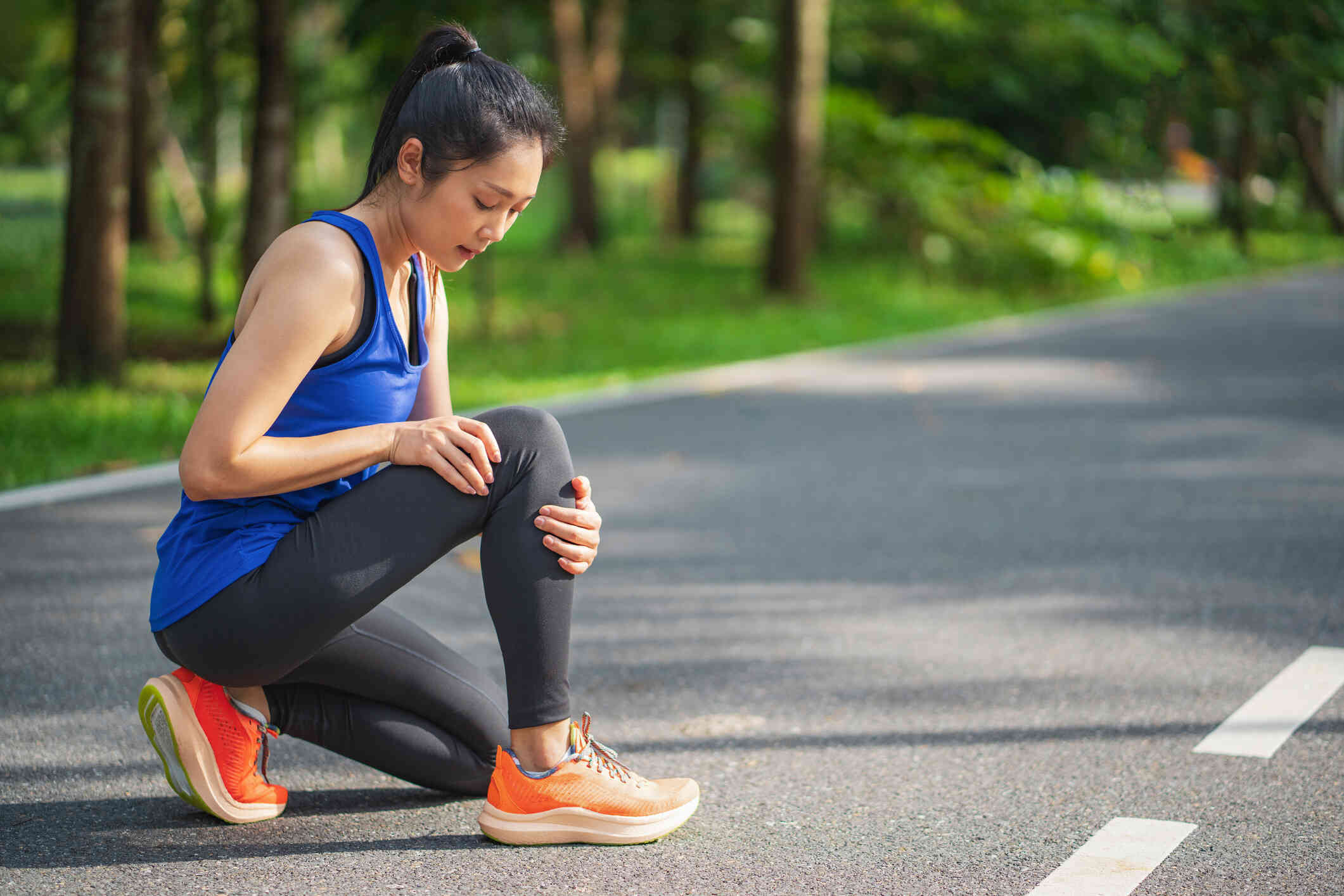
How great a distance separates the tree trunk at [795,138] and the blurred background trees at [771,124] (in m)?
0.03

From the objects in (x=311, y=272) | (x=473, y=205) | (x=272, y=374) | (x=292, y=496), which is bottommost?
(x=292, y=496)

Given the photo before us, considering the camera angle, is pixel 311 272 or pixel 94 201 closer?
pixel 311 272

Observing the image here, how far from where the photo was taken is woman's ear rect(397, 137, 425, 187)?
273 centimetres

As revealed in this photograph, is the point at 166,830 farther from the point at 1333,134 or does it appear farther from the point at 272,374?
the point at 1333,134

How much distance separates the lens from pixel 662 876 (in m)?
2.80

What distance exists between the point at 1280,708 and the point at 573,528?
6.40ft

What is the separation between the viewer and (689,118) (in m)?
A: 25.3

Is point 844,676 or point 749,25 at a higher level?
point 749,25

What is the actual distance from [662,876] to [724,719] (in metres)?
0.95

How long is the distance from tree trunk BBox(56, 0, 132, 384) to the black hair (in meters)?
6.44

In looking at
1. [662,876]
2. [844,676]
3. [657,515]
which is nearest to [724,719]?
[844,676]

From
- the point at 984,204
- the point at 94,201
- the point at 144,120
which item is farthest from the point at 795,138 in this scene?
the point at 94,201

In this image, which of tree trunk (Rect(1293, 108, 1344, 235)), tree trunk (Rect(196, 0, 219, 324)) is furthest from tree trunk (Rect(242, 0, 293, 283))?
tree trunk (Rect(1293, 108, 1344, 235))

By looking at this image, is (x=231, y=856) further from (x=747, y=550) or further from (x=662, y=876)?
(x=747, y=550)
